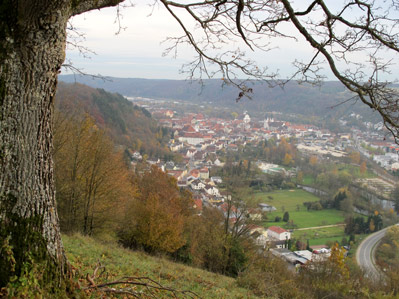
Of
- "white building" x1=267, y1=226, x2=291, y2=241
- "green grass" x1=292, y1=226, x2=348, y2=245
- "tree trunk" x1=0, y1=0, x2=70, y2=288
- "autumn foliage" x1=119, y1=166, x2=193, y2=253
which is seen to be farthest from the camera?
"green grass" x1=292, y1=226, x2=348, y2=245

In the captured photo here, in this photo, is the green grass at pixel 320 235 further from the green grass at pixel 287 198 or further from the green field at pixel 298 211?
the green grass at pixel 287 198

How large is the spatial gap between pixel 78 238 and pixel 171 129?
68.7 metres

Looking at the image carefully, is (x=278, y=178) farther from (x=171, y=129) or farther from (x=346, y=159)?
(x=171, y=129)

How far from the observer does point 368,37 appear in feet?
9.07

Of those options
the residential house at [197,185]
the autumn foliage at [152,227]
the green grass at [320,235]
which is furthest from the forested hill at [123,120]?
the autumn foliage at [152,227]

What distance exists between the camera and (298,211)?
35656mm

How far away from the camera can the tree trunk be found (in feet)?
6.04

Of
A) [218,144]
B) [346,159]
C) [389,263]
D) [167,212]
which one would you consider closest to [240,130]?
[218,144]

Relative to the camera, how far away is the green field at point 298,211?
107 ft

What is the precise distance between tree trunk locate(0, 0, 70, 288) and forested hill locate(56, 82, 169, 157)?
43402 mm

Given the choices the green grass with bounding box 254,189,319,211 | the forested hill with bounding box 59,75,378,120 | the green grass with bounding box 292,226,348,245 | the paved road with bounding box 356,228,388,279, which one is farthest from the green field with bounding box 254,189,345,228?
the forested hill with bounding box 59,75,378,120

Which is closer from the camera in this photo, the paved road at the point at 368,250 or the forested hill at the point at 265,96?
the paved road at the point at 368,250

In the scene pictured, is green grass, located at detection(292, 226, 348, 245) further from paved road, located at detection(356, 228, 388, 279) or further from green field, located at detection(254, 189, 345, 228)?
paved road, located at detection(356, 228, 388, 279)

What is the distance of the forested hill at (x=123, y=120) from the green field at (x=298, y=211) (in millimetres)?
22025
